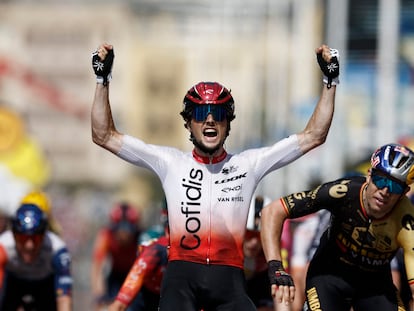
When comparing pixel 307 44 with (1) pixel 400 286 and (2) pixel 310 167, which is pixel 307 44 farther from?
(1) pixel 400 286

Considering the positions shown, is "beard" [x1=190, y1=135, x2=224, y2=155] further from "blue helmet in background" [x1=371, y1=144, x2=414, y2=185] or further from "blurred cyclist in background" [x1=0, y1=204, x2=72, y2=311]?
"blurred cyclist in background" [x1=0, y1=204, x2=72, y2=311]

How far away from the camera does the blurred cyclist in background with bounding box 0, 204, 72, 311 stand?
11500 mm

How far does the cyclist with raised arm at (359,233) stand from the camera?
8797 mm

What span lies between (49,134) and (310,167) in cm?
11853

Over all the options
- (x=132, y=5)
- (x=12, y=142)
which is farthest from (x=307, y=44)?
(x=132, y=5)

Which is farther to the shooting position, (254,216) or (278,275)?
(254,216)

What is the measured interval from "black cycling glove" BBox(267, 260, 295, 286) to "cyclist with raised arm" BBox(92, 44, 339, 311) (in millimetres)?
251

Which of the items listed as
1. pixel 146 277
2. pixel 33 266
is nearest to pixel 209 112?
pixel 146 277

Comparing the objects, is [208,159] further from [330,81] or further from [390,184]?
[390,184]

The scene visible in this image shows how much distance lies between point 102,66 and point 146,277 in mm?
2806

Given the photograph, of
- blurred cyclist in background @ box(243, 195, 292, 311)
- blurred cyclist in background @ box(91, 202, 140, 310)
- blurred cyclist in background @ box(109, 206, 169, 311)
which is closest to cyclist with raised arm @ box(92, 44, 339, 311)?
blurred cyclist in background @ box(109, 206, 169, 311)

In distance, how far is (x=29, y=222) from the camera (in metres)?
11.4

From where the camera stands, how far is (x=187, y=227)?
28.9 feet

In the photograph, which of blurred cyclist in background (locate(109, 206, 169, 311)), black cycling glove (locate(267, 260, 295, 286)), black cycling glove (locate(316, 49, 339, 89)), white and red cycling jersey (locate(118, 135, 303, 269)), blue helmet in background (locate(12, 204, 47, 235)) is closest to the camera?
black cycling glove (locate(267, 260, 295, 286))
